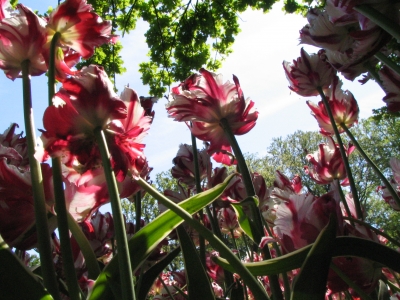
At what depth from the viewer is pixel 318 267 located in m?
0.41

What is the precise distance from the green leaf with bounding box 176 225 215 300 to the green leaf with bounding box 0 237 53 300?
0.23 m

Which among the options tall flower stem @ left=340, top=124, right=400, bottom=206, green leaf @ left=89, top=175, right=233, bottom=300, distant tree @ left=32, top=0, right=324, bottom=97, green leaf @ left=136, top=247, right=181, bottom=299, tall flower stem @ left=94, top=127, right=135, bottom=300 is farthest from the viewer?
distant tree @ left=32, top=0, right=324, bottom=97

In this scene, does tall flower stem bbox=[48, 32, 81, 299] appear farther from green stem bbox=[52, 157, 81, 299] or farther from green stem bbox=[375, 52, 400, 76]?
green stem bbox=[375, 52, 400, 76]

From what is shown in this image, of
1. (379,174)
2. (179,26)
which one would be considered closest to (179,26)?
(179,26)

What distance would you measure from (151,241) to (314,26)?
0.50m

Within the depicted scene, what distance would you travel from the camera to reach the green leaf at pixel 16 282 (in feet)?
1.43

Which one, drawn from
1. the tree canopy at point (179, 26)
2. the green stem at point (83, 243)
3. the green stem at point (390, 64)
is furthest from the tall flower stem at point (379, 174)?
the tree canopy at point (179, 26)

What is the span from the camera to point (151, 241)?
1.80ft

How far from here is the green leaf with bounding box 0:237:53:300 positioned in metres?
0.44

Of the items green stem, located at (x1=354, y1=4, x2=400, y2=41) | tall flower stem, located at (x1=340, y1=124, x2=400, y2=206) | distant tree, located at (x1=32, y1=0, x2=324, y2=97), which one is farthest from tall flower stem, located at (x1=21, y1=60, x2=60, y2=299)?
distant tree, located at (x1=32, y1=0, x2=324, y2=97)

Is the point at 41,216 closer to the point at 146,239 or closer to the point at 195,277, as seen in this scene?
the point at 146,239

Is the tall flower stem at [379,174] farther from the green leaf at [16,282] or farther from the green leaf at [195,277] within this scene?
the green leaf at [16,282]

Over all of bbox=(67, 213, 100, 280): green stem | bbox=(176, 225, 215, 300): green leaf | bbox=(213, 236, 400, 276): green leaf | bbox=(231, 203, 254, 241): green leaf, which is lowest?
bbox=(213, 236, 400, 276): green leaf

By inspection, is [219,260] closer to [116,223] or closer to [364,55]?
[116,223]
